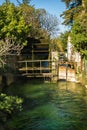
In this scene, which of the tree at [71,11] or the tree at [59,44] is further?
the tree at [59,44]

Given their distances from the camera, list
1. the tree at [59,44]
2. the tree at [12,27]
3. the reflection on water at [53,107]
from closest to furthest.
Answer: the reflection on water at [53,107], the tree at [12,27], the tree at [59,44]

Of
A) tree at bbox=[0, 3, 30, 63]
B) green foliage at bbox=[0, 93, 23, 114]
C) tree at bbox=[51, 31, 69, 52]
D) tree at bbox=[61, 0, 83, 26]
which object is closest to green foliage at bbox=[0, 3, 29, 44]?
tree at bbox=[0, 3, 30, 63]

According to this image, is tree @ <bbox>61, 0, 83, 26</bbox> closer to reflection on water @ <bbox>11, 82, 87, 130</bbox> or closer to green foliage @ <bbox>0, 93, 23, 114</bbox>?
reflection on water @ <bbox>11, 82, 87, 130</bbox>

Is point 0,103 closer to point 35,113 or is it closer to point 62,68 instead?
point 35,113

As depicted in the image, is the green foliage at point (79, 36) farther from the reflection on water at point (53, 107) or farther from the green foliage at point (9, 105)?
the green foliage at point (9, 105)

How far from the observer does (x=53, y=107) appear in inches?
1074

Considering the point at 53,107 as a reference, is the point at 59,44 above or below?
above

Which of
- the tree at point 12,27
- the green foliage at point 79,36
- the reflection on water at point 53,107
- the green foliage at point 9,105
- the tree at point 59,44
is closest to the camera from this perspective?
the green foliage at point 9,105

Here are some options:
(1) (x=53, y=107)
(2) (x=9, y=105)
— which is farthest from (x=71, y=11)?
(2) (x=9, y=105)

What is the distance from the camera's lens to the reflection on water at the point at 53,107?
21906mm

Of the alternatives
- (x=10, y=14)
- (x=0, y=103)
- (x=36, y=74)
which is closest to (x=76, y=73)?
(x=36, y=74)

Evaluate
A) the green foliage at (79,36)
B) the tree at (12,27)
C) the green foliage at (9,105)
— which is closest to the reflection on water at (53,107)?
the green foliage at (9,105)

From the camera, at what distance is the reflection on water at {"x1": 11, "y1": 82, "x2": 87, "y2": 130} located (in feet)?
71.9

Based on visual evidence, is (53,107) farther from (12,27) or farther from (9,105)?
(12,27)
